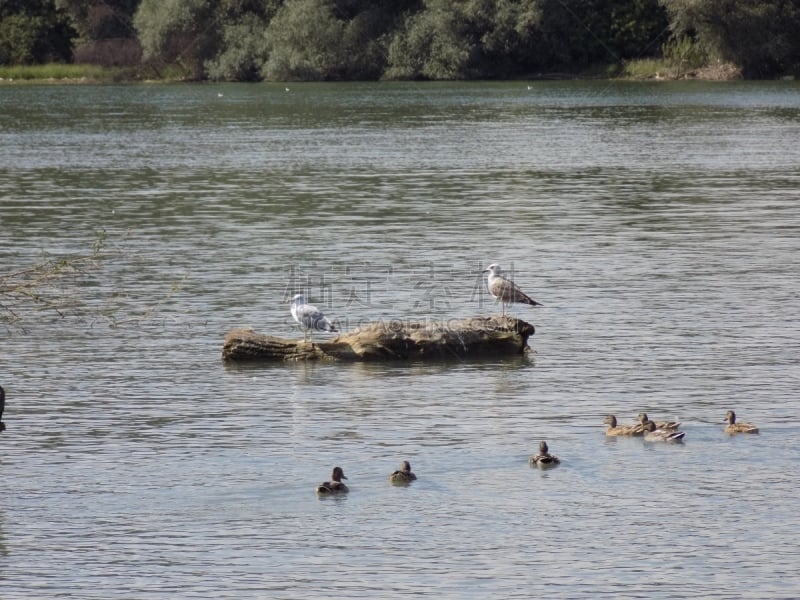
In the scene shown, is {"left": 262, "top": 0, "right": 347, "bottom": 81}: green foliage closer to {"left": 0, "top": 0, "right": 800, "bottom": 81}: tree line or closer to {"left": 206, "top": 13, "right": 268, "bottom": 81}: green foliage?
{"left": 0, "top": 0, "right": 800, "bottom": 81}: tree line

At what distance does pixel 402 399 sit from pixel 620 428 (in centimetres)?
299

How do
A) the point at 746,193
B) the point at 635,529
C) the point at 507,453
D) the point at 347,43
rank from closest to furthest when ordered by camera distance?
the point at 635,529, the point at 507,453, the point at 746,193, the point at 347,43

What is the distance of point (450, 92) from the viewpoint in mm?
100500

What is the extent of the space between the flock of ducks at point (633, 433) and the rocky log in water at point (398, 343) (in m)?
3.69

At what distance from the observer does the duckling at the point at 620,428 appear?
51.1 ft

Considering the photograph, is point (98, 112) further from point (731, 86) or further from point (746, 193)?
point (746, 193)

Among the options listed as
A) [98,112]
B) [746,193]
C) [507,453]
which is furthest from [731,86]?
[507,453]

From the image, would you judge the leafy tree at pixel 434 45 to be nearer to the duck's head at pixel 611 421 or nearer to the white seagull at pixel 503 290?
the white seagull at pixel 503 290

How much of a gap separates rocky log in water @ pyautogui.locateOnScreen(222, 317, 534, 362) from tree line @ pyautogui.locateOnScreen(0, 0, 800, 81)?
275 feet

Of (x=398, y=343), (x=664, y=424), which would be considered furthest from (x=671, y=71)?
(x=664, y=424)

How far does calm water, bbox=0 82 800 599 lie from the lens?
12.7 m

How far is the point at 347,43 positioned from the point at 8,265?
8530cm

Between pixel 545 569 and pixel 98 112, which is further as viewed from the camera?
pixel 98 112

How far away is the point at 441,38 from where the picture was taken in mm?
108875
